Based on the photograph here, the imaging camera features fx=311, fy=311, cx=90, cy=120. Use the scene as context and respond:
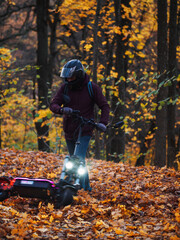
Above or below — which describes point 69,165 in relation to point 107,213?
above

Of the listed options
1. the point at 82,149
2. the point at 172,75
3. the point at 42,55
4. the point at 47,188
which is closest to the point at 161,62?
the point at 172,75

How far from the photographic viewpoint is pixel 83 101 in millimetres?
4957

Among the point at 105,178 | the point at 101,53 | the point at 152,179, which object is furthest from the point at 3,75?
the point at 152,179

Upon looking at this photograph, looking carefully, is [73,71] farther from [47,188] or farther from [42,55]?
[42,55]

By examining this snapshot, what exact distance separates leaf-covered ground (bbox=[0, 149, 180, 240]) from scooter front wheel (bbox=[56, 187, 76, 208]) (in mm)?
95

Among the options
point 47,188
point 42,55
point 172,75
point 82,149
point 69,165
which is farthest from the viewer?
point 42,55

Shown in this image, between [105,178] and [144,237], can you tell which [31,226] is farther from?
[105,178]

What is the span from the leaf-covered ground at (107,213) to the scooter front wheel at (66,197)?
10 cm

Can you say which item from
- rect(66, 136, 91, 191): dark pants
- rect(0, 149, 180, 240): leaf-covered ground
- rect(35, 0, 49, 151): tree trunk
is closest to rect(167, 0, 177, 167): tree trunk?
rect(0, 149, 180, 240): leaf-covered ground

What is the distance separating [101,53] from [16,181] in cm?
956

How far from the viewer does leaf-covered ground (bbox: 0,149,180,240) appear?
140 inches

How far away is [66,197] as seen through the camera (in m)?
4.44

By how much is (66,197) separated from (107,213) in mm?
627

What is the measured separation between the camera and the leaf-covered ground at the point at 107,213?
11.6ft
